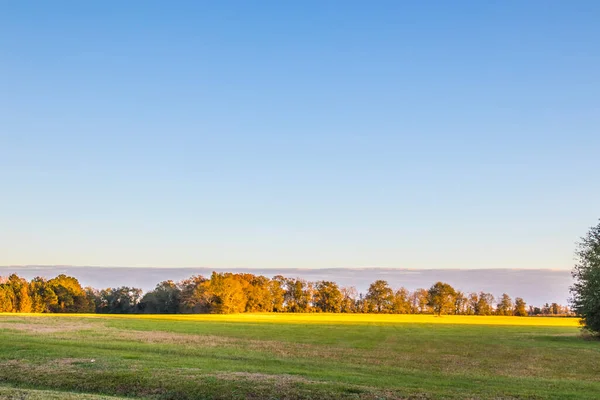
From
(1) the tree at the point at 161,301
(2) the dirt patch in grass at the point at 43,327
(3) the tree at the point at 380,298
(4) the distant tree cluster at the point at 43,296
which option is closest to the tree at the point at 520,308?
(3) the tree at the point at 380,298

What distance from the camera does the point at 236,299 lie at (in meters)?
150

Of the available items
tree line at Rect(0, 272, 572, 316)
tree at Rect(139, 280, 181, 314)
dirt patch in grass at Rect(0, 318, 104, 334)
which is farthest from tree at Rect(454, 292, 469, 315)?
dirt patch in grass at Rect(0, 318, 104, 334)

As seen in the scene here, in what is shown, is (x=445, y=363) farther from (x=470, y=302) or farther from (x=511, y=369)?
(x=470, y=302)

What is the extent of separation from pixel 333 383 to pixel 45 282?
144596mm

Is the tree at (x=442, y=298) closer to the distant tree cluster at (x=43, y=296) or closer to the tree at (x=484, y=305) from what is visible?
the tree at (x=484, y=305)

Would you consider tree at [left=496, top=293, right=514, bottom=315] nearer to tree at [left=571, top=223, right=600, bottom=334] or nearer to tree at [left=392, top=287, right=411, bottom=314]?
tree at [left=392, top=287, right=411, bottom=314]

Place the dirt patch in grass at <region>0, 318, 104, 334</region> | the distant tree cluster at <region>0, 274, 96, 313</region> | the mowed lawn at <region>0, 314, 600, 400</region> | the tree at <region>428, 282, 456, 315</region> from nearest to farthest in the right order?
the mowed lawn at <region>0, 314, 600, 400</region> → the dirt patch in grass at <region>0, 318, 104, 334</region> → the distant tree cluster at <region>0, 274, 96, 313</region> → the tree at <region>428, 282, 456, 315</region>

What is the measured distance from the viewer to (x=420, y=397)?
59.1 feet

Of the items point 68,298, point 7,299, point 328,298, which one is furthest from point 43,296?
point 328,298

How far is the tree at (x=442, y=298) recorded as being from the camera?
17288 centimetres

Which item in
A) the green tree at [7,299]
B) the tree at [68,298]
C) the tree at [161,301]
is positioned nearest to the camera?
the green tree at [7,299]

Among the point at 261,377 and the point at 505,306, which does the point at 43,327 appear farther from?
the point at 505,306

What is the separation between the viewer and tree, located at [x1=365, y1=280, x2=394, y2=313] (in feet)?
594

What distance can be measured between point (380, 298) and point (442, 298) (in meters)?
21.8
